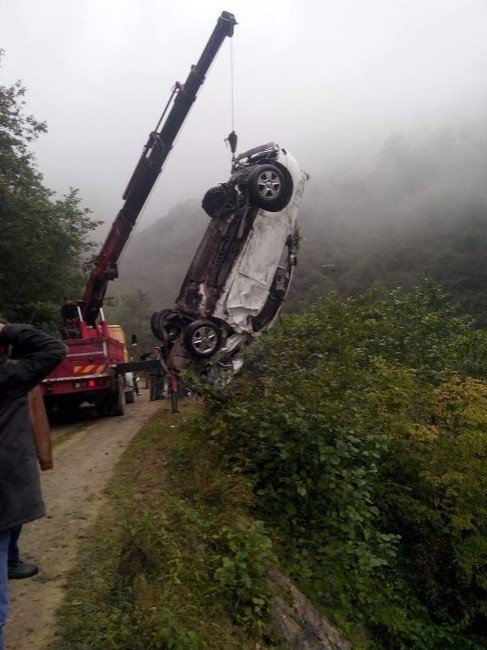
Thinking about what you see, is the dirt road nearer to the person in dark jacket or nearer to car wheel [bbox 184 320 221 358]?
the person in dark jacket

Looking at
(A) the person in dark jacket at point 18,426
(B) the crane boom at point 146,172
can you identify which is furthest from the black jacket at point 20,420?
(B) the crane boom at point 146,172

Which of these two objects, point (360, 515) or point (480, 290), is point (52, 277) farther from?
point (480, 290)

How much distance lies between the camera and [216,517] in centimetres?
456

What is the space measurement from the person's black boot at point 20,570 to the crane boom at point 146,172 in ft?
26.8

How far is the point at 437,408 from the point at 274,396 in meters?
2.47

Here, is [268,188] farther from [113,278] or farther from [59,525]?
[59,525]

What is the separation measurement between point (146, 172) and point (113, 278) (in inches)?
106

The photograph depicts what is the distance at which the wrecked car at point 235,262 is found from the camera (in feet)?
28.8

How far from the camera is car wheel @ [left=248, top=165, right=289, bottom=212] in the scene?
866 centimetres

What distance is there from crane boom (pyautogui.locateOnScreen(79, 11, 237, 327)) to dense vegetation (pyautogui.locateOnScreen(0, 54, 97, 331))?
319 centimetres

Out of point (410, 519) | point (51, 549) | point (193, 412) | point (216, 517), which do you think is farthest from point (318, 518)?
point (51, 549)

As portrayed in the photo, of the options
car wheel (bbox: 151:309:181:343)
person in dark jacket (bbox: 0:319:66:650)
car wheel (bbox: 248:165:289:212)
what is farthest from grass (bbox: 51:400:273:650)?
car wheel (bbox: 248:165:289:212)

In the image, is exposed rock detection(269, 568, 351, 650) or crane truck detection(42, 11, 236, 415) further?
crane truck detection(42, 11, 236, 415)

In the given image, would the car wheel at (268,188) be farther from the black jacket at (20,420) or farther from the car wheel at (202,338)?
the black jacket at (20,420)
